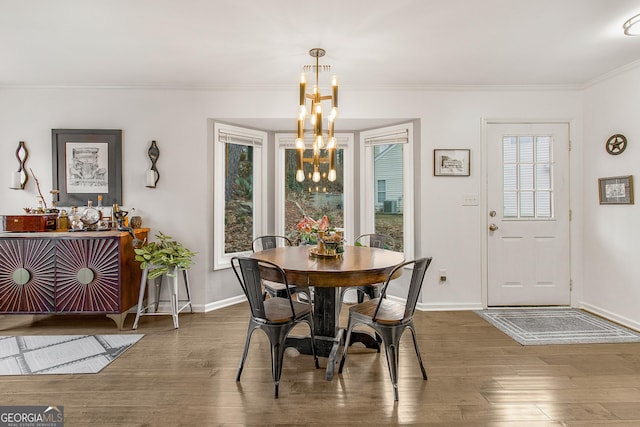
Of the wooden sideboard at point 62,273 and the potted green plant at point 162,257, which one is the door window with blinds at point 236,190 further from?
the wooden sideboard at point 62,273

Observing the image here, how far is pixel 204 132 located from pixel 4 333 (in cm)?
265

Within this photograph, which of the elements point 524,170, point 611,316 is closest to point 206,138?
point 524,170

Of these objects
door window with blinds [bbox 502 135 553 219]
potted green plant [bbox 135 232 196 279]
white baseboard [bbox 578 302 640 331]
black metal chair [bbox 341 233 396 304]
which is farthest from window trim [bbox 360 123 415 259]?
potted green plant [bbox 135 232 196 279]

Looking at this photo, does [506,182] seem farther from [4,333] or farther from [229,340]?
[4,333]

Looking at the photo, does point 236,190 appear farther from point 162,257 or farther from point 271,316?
point 271,316

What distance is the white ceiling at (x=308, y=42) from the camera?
2.32 metres

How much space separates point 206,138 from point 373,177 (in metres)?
2.04

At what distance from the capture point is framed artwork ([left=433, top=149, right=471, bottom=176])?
12.4ft

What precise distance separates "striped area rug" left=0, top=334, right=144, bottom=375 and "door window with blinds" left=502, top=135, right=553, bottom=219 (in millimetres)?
4086

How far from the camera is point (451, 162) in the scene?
3.79 meters

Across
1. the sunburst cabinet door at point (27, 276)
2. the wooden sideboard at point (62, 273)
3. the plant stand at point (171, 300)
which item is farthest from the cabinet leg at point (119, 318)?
the sunburst cabinet door at point (27, 276)

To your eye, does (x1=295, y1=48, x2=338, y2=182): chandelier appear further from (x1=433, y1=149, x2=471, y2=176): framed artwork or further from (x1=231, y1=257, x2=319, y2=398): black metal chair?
(x1=433, y1=149, x2=471, y2=176): framed artwork

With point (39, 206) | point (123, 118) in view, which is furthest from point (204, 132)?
point (39, 206)

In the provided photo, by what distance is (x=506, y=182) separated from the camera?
12.7ft
